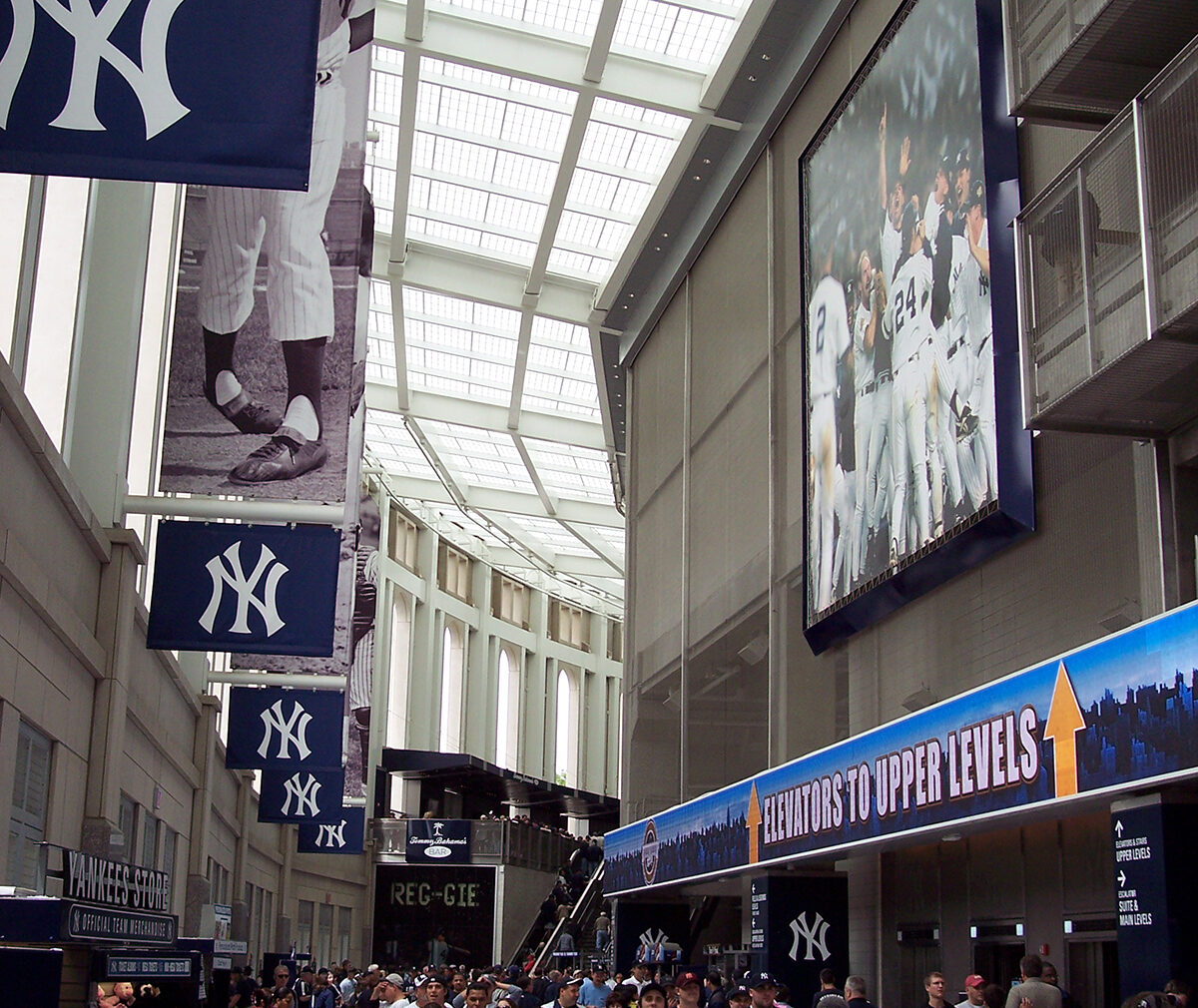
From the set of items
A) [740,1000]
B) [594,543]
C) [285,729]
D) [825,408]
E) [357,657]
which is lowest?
[740,1000]

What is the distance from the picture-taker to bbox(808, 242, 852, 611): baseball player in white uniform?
670 inches

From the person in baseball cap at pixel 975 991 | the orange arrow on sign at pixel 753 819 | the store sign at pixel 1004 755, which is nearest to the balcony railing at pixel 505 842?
the store sign at pixel 1004 755

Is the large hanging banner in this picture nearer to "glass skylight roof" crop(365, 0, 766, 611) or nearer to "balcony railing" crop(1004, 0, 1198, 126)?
"glass skylight roof" crop(365, 0, 766, 611)

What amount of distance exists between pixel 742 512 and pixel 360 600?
1158cm

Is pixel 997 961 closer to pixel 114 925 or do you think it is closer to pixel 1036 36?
pixel 1036 36

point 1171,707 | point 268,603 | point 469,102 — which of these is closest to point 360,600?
point 469,102

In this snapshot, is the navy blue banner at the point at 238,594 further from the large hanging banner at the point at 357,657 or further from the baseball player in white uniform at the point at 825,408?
the large hanging banner at the point at 357,657

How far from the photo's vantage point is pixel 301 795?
21078 millimetres

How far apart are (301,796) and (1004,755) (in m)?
12.6

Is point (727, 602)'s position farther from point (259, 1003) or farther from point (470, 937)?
point (470, 937)

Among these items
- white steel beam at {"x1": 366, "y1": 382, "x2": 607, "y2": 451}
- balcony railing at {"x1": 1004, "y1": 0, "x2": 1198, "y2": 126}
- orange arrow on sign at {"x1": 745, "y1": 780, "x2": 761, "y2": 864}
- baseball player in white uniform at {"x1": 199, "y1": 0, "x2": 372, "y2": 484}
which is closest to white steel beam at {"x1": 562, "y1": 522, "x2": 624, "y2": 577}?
white steel beam at {"x1": 366, "y1": 382, "x2": 607, "y2": 451}

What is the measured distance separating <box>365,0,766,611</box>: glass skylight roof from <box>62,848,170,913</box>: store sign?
13712mm

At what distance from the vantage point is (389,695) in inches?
1927

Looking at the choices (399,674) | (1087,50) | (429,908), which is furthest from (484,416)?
(1087,50)
